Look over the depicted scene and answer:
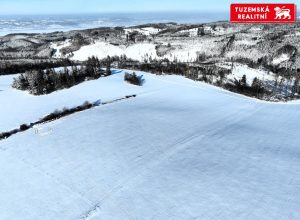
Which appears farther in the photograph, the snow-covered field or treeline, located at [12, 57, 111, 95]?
treeline, located at [12, 57, 111, 95]

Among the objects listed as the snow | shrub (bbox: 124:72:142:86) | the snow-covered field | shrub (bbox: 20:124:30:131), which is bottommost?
the snow

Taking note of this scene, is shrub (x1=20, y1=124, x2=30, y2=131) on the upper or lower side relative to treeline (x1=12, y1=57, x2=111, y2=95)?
lower

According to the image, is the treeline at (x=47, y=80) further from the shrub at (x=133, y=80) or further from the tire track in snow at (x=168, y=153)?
the tire track in snow at (x=168, y=153)

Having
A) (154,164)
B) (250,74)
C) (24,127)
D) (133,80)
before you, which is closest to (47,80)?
(133,80)

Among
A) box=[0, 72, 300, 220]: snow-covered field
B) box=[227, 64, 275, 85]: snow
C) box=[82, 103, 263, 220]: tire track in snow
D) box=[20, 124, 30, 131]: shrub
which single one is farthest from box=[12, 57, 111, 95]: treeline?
box=[227, 64, 275, 85]: snow

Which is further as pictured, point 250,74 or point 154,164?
point 250,74

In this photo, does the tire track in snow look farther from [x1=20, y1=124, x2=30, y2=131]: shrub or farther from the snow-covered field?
[x1=20, y1=124, x2=30, y2=131]: shrub

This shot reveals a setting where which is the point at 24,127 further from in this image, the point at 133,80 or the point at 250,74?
the point at 250,74

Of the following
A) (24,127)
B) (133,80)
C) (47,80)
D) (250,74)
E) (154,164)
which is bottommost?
(250,74)

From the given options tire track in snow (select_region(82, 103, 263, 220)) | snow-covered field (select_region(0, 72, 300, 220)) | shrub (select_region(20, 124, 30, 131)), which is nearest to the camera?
snow-covered field (select_region(0, 72, 300, 220))

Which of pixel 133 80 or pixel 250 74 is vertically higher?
pixel 133 80
